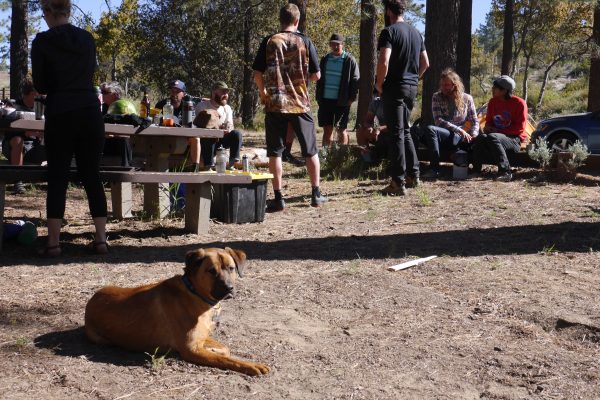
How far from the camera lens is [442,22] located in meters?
11.4

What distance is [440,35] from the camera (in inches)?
448

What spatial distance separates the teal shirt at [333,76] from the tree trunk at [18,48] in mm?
9054

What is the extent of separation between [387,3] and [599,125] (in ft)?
21.0

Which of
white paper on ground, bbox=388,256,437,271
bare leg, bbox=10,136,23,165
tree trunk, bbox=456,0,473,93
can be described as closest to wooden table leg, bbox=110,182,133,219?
bare leg, bbox=10,136,23,165

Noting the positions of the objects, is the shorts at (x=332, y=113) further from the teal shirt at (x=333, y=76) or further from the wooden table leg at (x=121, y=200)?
the wooden table leg at (x=121, y=200)

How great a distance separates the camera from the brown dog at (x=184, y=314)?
11.8 feet

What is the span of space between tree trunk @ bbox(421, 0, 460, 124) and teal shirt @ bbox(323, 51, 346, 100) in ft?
4.32

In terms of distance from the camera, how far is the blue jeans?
9609 mm

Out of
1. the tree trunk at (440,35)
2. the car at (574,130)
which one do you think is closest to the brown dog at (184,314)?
the tree trunk at (440,35)

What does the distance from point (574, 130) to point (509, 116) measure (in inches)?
151

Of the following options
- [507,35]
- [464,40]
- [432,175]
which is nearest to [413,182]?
[432,175]

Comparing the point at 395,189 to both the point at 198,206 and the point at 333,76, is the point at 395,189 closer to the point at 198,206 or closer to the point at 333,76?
the point at 198,206

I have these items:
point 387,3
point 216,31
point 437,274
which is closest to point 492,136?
point 387,3

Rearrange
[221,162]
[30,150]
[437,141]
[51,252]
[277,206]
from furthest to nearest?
[437,141] → [30,150] → [277,206] → [221,162] → [51,252]
